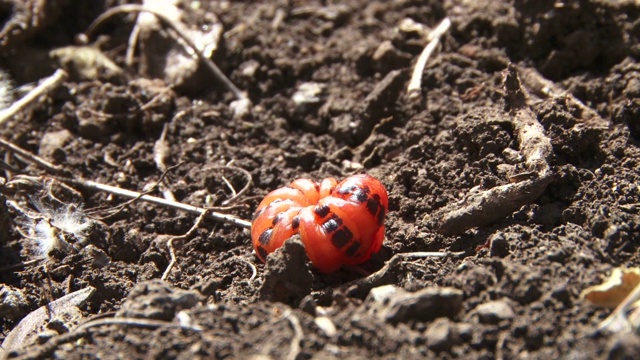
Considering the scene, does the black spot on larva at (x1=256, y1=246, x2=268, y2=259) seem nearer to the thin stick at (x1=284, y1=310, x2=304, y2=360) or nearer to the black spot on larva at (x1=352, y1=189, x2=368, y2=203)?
the black spot on larva at (x1=352, y1=189, x2=368, y2=203)

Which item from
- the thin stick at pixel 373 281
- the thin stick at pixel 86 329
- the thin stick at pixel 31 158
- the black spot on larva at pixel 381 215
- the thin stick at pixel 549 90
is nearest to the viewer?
the thin stick at pixel 86 329

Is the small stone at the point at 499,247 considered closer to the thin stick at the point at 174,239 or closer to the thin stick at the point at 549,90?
the thin stick at the point at 549,90

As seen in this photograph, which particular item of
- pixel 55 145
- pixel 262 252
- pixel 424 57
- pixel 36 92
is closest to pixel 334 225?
pixel 262 252

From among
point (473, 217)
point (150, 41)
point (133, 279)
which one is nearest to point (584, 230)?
point (473, 217)

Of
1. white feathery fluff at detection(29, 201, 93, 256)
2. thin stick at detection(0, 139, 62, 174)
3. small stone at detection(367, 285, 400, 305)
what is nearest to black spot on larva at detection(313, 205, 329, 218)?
small stone at detection(367, 285, 400, 305)

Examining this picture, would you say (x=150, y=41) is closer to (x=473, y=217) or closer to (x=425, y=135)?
(x=425, y=135)

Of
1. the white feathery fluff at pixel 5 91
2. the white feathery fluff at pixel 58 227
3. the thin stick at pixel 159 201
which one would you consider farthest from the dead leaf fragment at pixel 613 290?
the white feathery fluff at pixel 5 91
